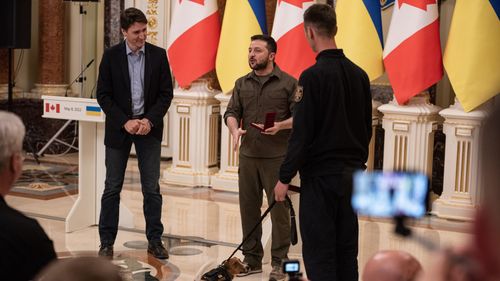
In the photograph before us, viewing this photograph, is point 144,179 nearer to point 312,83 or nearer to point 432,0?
point 312,83

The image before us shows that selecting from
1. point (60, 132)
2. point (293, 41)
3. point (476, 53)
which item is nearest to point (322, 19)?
point (476, 53)

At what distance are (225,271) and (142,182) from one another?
991 mm

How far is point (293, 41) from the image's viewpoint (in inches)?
301

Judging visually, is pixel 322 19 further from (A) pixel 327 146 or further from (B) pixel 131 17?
(B) pixel 131 17

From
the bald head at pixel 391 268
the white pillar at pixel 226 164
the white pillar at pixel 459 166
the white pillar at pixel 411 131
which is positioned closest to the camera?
the bald head at pixel 391 268

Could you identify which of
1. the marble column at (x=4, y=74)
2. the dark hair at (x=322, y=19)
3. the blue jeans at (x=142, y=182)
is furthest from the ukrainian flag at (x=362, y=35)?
the marble column at (x=4, y=74)

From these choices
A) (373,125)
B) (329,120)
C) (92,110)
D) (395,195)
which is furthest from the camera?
(373,125)

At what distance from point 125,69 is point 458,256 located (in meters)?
4.87

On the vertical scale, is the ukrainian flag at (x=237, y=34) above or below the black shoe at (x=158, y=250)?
above

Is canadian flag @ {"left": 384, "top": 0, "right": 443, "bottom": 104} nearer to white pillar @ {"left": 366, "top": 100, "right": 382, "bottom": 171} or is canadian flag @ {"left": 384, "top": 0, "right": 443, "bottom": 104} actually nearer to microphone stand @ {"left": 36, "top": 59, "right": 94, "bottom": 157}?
white pillar @ {"left": 366, "top": 100, "right": 382, "bottom": 171}

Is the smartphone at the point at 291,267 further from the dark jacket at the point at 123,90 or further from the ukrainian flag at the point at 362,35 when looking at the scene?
the ukrainian flag at the point at 362,35

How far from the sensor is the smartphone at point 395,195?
0.94 metres

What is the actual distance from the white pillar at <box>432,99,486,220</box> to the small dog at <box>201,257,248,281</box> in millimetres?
2849

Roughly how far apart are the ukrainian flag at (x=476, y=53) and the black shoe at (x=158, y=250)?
10.1ft
